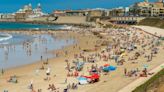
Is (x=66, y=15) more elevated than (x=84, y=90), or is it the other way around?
(x=66, y=15)

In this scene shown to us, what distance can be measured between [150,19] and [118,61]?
88.4 metres

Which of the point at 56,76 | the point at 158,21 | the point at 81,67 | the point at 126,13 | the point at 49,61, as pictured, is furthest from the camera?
the point at 126,13

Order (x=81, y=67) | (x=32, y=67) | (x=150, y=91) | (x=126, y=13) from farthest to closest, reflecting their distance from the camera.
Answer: (x=126, y=13) < (x=32, y=67) < (x=81, y=67) < (x=150, y=91)

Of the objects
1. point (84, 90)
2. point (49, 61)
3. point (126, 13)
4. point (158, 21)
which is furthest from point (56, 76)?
point (126, 13)

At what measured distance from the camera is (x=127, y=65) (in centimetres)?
3372

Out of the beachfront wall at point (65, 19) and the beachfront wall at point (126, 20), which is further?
the beachfront wall at point (65, 19)

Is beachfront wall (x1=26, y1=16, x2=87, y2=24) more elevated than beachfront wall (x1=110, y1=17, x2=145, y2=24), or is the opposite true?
beachfront wall (x1=26, y1=16, x2=87, y2=24)

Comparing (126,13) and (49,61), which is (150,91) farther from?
(126,13)

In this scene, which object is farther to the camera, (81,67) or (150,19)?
(150,19)

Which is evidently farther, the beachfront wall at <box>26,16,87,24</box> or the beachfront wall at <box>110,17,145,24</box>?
the beachfront wall at <box>26,16,87,24</box>

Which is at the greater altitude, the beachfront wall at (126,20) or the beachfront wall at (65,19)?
the beachfront wall at (65,19)

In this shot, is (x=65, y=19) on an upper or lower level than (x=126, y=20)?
upper

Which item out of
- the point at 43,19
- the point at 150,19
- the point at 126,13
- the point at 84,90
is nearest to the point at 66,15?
the point at 43,19

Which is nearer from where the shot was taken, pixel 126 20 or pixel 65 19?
pixel 126 20
